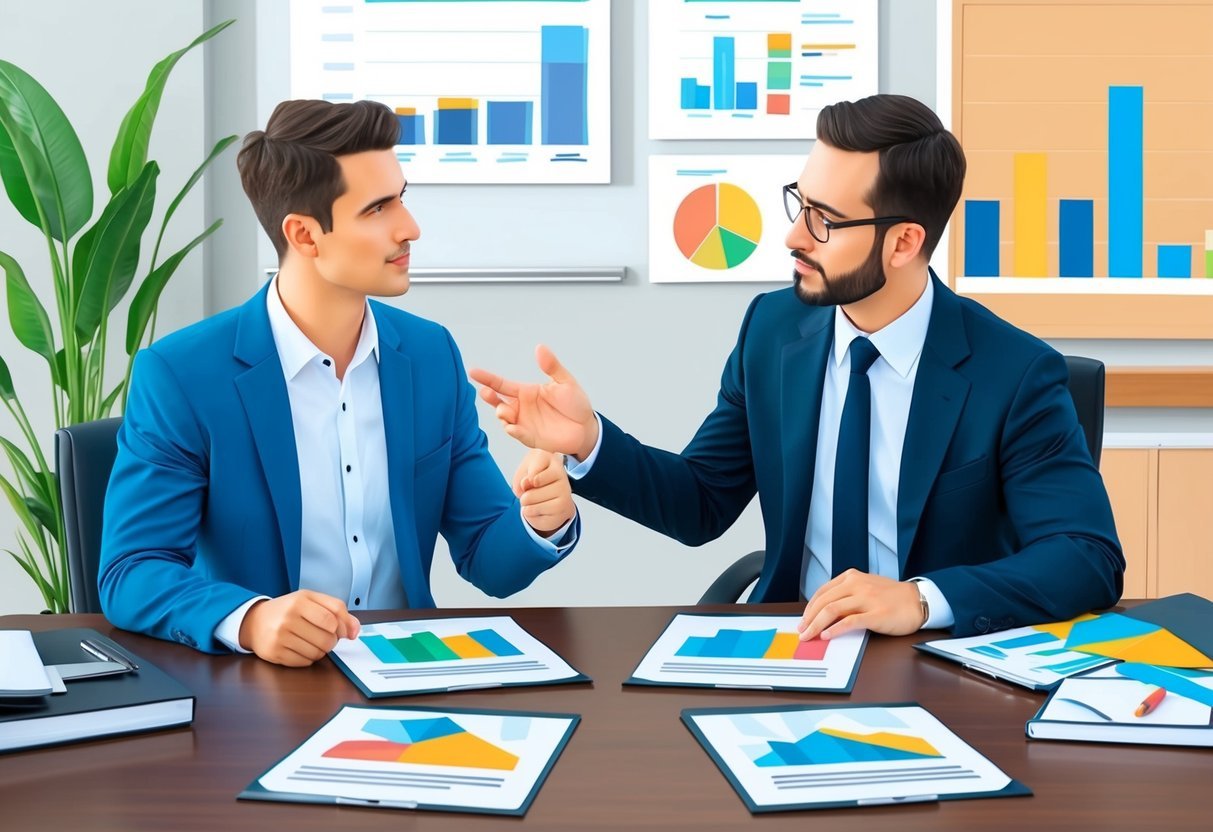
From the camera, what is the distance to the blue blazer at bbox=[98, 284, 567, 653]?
4.80ft

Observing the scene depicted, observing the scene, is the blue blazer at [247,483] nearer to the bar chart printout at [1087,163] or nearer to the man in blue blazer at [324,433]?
the man in blue blazer at [324,433]

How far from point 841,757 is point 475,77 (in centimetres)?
268

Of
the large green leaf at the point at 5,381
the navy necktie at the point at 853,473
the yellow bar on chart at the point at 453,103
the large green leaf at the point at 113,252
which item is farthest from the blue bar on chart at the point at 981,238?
the large green leaf at the point at 5,381

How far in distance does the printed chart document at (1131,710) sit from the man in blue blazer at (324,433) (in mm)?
728

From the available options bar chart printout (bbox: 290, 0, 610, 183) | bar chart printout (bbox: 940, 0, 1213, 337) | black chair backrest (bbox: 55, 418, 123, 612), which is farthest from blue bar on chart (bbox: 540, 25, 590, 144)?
black chair backrest (bbox: 55, 418, 123, 612)

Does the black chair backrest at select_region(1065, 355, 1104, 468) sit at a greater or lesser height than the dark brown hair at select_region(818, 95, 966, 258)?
lesser

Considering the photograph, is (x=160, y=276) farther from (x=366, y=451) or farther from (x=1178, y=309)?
(x=1178, y=309)

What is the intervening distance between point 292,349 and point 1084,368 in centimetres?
128

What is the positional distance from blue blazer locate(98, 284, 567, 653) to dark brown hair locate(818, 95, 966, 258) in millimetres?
713

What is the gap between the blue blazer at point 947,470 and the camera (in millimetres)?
1492

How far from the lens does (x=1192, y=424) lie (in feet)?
11.1

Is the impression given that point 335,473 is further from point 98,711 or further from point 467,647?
point 98,711

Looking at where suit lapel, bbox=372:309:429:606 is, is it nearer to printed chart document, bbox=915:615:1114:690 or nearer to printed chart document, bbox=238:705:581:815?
printed chart document, bbox=238:705:581:815

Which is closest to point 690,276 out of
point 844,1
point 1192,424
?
point 844,1
